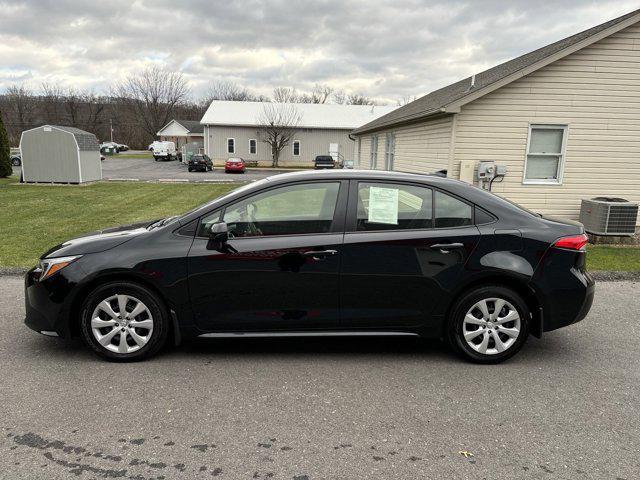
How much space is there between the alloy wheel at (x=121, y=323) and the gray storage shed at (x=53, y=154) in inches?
715

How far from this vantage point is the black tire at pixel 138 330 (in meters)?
3.77

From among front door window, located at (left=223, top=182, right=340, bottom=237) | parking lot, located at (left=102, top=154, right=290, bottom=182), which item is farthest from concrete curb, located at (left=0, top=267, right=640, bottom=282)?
parking lot, located at (left=102, top=154, right=290, bottom=182)

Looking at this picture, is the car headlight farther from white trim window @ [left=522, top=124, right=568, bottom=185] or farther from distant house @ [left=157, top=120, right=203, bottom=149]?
distant house @ [left=157, top=120, right=203, bottom=149]

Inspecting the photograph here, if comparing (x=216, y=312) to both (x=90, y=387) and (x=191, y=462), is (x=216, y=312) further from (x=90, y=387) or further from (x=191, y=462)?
(x=191, y=462)

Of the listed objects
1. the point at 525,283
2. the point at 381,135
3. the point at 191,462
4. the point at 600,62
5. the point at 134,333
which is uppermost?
the point at 600,62

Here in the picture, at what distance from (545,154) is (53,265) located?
10.0 meters

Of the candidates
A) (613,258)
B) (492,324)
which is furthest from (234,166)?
(492,324)

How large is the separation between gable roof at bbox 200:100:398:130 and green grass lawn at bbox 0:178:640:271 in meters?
24.0

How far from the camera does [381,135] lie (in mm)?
18734

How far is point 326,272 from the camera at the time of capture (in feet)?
12.5

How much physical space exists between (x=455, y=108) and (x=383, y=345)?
23.5ft

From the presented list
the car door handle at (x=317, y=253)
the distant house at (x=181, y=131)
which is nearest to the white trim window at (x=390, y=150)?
the car door handle at (x=317, y=253)

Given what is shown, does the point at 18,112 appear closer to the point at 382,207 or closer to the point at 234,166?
the point at 234,166

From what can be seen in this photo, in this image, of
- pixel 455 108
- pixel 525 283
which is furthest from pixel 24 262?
pixel 455 108
